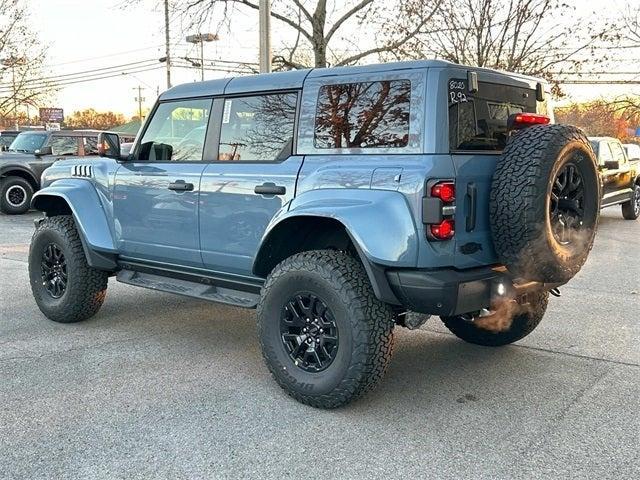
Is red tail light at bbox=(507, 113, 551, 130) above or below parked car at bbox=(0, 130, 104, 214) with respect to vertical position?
above

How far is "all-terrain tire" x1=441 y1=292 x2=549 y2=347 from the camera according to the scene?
4516 mm

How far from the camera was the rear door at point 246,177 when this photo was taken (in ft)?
13.0

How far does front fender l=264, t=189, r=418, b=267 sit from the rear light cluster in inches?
3.6

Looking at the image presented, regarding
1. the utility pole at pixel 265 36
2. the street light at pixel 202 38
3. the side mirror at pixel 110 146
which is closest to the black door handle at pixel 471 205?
the side mirror at pixel 110 146

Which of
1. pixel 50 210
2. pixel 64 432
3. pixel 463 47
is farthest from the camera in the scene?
pixel 463 47

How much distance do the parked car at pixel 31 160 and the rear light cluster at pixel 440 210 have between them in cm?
1222

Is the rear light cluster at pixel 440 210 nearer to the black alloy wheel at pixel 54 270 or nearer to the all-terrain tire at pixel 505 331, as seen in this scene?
the all-terrain tire at pixel 505 331

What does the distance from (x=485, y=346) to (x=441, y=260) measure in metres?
1.73

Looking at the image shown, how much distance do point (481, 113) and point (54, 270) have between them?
3.86 m

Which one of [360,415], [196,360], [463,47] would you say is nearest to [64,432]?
[196,360]

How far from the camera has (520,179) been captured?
10.8 feet

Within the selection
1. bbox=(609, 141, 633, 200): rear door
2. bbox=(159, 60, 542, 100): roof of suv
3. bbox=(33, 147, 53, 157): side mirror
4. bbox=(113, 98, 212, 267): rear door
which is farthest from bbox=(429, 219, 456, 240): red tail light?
bbox=(33, 147, 53, 157): side mirror

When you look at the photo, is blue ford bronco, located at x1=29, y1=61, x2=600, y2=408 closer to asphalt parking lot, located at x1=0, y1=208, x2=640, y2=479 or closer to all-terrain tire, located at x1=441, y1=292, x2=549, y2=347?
all-terrain tire, located at x1=441, y1=292, x2=549, y2=347

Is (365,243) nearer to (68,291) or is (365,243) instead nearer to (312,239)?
(312,239)
